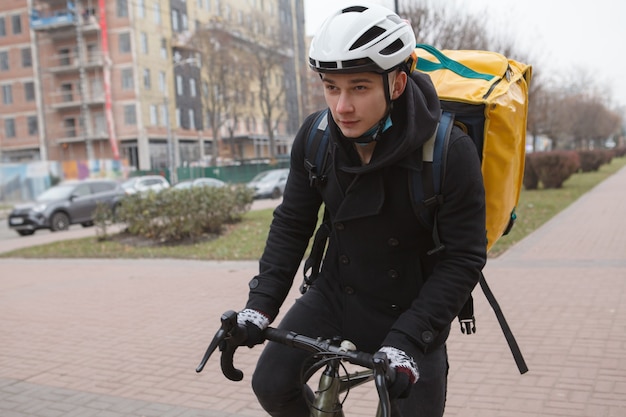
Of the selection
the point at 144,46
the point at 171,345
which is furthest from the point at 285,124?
the point at 171,345

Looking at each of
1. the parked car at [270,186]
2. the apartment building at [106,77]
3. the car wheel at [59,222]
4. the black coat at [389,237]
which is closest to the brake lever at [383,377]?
the black coat at [389,237]

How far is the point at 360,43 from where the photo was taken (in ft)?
6.32

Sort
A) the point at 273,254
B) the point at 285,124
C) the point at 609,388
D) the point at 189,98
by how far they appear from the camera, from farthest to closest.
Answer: the point at 285,124
the point at 189,98
the point at 609,388
the point at 273,254

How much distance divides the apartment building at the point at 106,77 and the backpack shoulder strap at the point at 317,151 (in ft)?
149

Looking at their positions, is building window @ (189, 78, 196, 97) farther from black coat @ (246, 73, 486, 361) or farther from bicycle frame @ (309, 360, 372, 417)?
bicycle frame @ (309, 360, 372, 417)

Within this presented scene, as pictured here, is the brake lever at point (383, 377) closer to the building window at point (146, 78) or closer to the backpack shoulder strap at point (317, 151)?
the backpack shoulder strap at point (317, 151)

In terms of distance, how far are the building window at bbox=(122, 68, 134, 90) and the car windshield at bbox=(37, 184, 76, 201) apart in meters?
28.8

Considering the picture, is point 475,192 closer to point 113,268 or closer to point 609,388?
point 609,388

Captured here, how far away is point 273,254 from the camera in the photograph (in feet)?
7.91

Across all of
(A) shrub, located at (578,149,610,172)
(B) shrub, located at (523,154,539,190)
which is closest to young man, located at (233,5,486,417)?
(B) shrub, located at (523,154,539,190)

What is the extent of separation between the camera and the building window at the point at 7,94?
51719 mm

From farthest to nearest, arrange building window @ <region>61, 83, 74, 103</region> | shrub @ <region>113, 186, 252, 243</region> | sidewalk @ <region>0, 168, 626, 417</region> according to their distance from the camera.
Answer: building window @ <region>61, 83, 74, 103</region> < shrub @ <region>113, 186, 252, 243</region> < sidewalk @ <region>0, 168, 626, 417</region>

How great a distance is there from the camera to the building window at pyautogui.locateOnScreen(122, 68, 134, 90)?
158ft

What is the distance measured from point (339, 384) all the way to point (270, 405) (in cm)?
28
